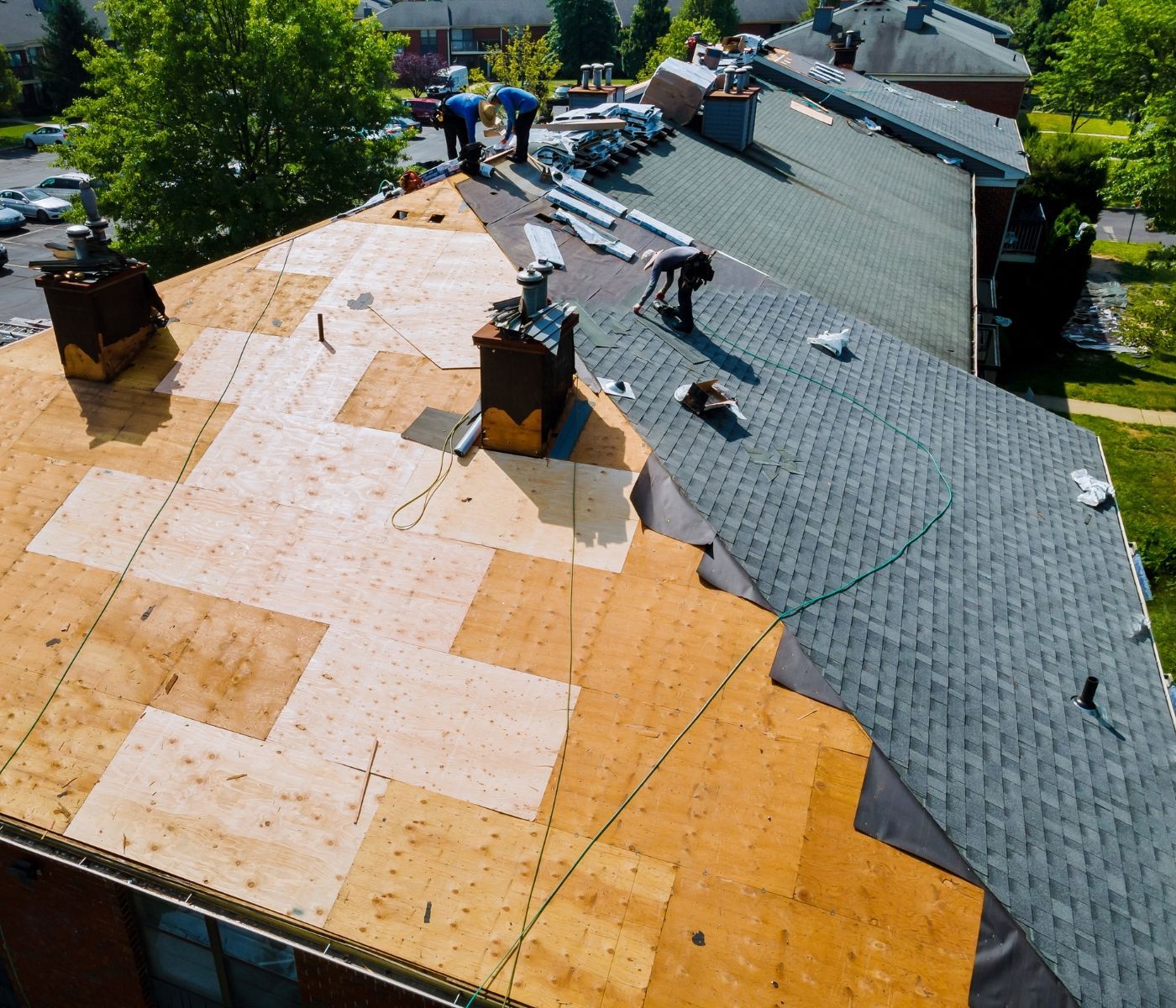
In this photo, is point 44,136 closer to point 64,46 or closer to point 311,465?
point 64,46

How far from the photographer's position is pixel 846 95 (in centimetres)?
3116

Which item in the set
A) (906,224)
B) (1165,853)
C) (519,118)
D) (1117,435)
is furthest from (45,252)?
(1165,853)

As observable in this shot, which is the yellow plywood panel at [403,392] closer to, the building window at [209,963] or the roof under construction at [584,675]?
the roof under construction at [584,675]

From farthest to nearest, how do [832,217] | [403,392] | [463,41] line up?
[463,41] < [832,217] < [403,392]

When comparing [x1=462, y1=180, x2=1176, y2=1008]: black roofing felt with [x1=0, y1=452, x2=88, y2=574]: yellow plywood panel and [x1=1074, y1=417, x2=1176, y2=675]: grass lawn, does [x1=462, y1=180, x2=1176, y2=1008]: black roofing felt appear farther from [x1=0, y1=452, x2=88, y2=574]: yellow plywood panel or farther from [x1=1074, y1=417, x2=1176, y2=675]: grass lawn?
[x1=1074, y1=417, x2=1176, y2=675]: grass lawn

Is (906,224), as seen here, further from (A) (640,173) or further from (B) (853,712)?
(B) (853,712)

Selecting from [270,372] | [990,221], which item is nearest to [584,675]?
[270,372]

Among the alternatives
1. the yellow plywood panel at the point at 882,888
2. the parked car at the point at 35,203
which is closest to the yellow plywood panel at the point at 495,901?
the yellow plywood panel at the point at 882,888

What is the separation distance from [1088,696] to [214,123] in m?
25.5

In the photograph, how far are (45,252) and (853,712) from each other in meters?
42.3

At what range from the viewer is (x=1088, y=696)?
30.2 ft

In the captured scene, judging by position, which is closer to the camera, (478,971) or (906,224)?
(478,971)

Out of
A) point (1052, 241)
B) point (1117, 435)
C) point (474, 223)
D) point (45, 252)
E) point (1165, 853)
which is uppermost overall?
point (474, 223)

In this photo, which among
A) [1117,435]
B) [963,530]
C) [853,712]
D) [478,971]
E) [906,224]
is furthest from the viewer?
[1117,435]
